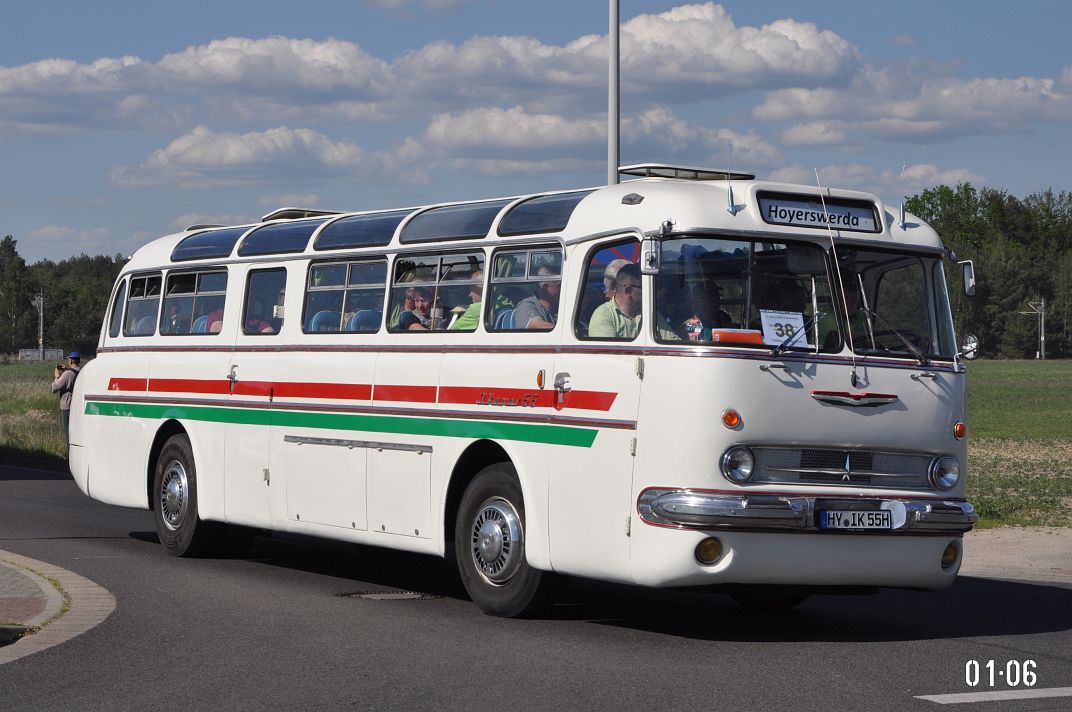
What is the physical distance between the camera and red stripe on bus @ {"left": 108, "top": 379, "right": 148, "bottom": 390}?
1612cm

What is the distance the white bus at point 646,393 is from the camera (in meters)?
10.1

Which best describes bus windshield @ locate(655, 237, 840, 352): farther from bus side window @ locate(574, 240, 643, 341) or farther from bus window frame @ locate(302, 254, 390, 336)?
bus window frame @ locate(302, 254, 390, 336)

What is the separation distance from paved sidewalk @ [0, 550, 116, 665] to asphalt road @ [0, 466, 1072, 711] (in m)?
0.17

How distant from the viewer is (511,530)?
11289 mm

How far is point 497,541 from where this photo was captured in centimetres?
1138

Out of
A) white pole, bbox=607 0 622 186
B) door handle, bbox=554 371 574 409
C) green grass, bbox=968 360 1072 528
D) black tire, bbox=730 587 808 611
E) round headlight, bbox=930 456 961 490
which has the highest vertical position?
white pole, bbox=607 0 622 186

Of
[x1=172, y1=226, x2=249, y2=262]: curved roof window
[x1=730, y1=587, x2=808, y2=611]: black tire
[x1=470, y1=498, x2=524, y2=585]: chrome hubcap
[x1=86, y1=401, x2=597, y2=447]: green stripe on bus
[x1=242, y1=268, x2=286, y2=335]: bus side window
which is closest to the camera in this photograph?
[x1=86, y1=401, x2=597, y2=447]: green stripe on bus

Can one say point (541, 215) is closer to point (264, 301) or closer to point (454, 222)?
point (454, 222)

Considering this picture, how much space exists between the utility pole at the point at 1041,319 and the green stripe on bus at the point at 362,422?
136 m

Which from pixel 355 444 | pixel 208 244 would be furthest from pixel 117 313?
pixel 355 444

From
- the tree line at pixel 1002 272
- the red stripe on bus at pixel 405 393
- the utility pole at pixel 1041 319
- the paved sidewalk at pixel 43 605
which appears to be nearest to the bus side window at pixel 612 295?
the red stripe on bus at pixel 405 393

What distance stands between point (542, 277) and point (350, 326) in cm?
250

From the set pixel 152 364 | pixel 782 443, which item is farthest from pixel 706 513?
pixel 152 364

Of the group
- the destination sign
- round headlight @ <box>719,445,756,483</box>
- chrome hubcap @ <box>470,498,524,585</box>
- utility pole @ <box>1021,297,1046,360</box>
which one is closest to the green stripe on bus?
chrome hubcap @ <box>470,498,524,585</box>
